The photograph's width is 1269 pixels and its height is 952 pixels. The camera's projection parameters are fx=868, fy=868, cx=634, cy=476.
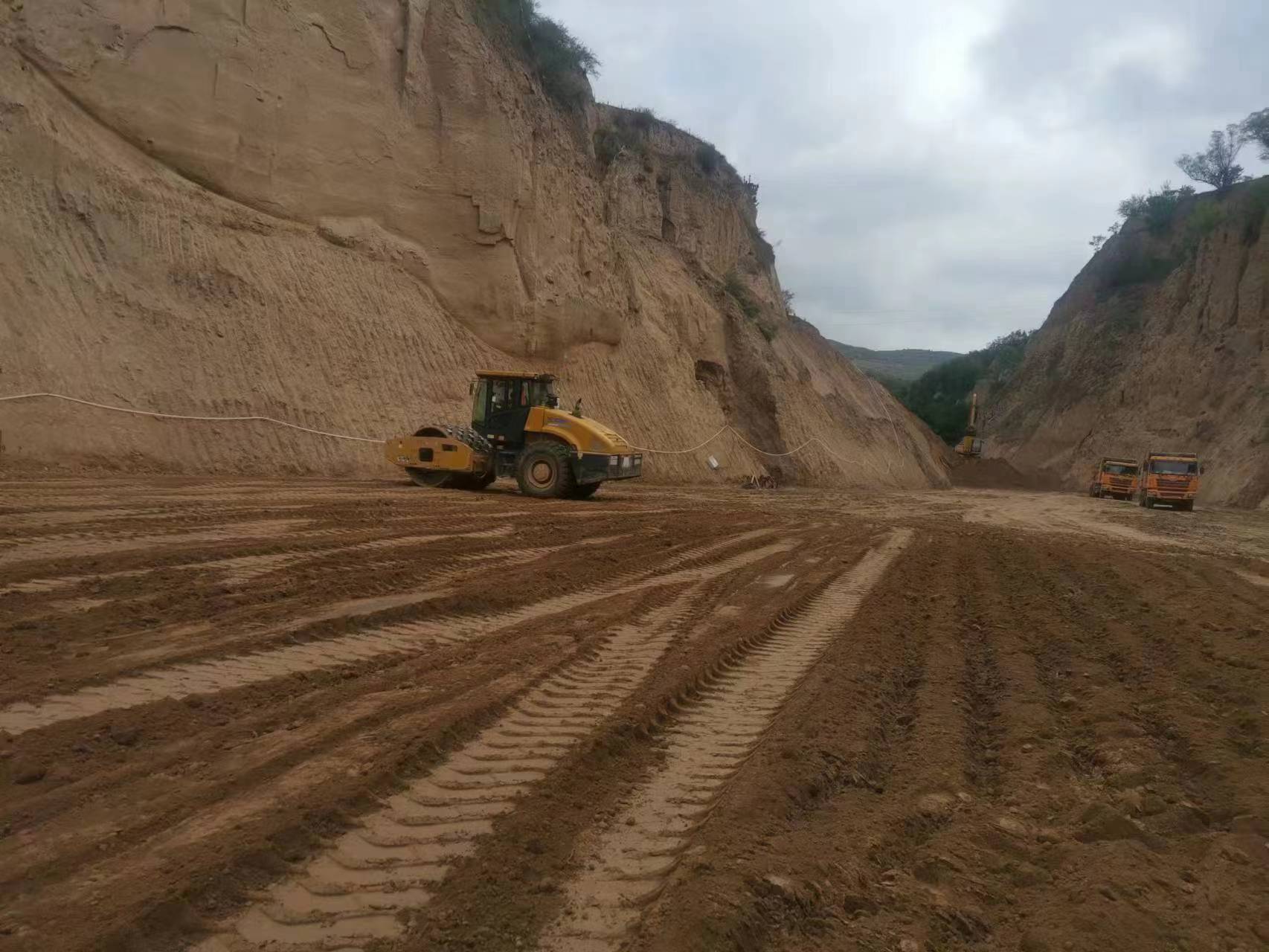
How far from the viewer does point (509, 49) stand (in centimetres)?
2700

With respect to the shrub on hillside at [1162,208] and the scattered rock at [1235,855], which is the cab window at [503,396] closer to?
the scattered rock at [1235,855]

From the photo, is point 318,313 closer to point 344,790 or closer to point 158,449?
point 158,449

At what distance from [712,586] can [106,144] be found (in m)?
17.5

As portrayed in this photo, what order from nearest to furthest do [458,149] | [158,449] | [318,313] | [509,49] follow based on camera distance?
[158,449] < [318,313] < [458,149] < [509,49]

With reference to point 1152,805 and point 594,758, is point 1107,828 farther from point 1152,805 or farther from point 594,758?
point 594,758

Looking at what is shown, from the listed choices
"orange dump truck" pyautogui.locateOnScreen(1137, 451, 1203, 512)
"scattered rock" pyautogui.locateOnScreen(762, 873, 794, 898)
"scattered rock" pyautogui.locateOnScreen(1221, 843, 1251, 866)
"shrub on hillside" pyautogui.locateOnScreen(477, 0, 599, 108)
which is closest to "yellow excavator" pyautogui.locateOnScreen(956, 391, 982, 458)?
"orange dump truck" pyautogui.locateOnScreen(1137, 451, 1203, 512)

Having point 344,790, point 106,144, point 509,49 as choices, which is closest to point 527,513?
point 344,790

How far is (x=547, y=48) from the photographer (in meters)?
28.9

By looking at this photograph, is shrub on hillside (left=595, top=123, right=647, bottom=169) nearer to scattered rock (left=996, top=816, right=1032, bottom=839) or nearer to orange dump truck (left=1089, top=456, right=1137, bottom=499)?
orange dump truck (left=1089, top=456, right=1137, bottom=499)

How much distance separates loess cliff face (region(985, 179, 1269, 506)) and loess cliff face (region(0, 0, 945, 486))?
Result: 79.2 ft

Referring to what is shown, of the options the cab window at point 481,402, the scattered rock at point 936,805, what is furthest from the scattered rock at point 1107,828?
the cab window at point 481,402

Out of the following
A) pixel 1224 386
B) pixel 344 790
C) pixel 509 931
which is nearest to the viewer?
pixel 509 931

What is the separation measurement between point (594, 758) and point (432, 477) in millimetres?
13512

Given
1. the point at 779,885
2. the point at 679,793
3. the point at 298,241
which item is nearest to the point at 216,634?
the point at 679,793
